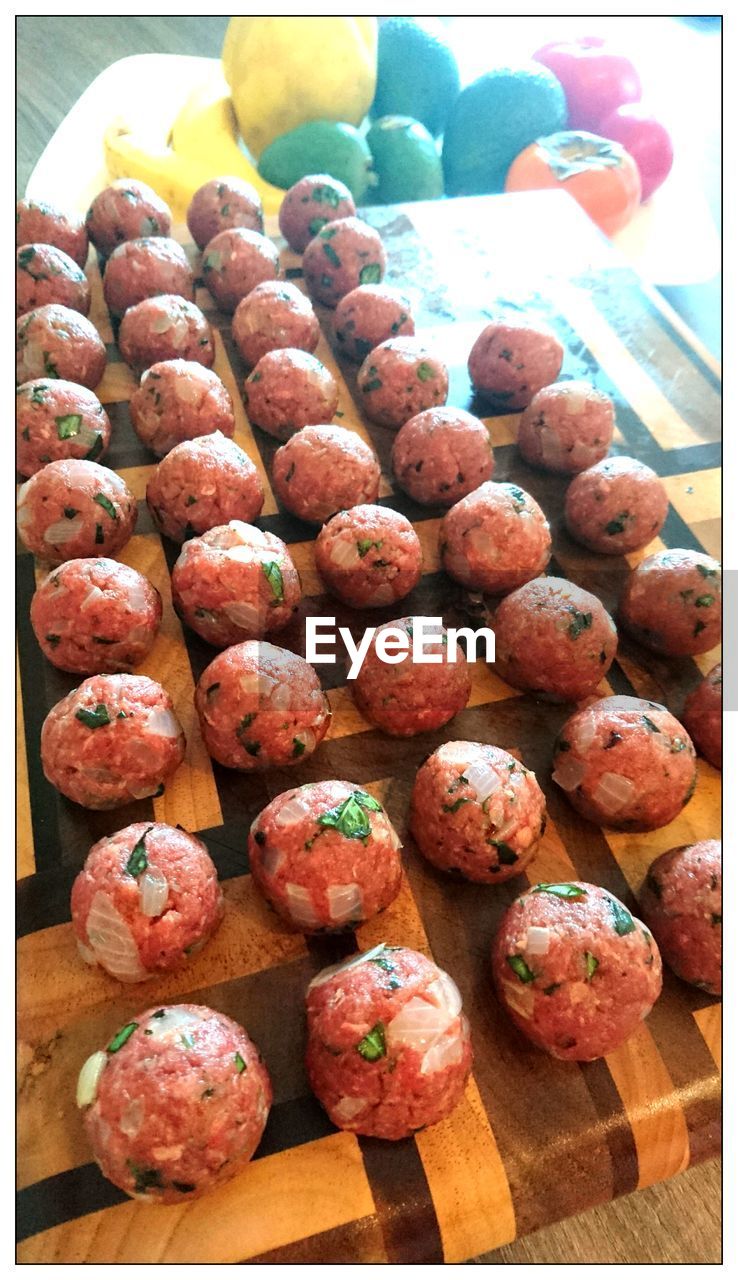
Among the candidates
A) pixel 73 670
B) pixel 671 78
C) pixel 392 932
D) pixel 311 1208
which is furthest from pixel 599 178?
pixel 311 1208

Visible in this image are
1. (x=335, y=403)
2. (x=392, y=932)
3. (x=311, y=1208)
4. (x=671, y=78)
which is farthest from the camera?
(x=671, y=78)

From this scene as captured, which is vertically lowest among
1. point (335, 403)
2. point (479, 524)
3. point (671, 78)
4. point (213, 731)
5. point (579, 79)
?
point (213, 731)

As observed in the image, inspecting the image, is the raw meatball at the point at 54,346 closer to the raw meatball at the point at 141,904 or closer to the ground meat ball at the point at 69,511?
the ground meat ball at the point at 69,511

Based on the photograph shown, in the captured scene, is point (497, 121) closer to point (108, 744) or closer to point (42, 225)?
point (42, 225)

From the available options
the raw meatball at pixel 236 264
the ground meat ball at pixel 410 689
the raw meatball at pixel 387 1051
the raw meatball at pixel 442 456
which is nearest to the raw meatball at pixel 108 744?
the ground meat ball at pixel 410 689
